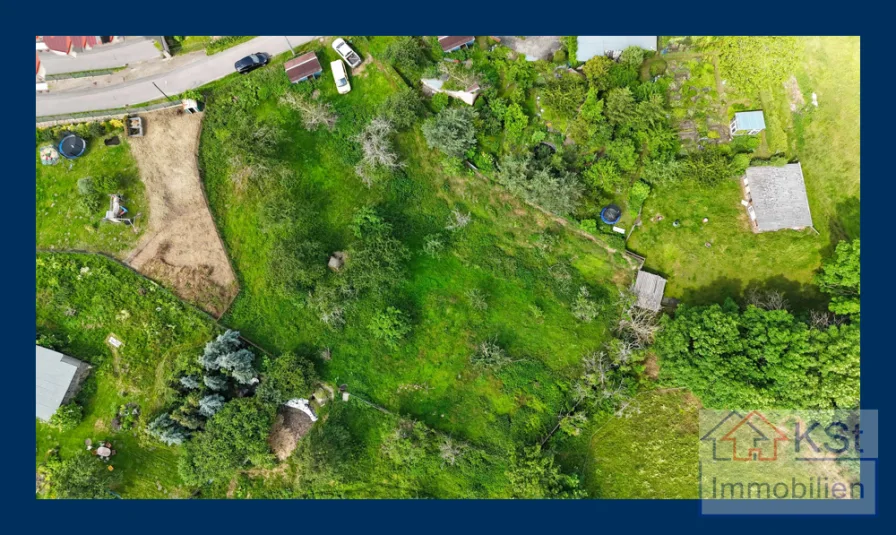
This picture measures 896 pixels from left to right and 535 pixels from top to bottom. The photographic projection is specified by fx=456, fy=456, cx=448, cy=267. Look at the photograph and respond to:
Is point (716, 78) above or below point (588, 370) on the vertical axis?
above

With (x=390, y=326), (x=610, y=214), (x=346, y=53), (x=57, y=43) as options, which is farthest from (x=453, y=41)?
(x=57, y=43)

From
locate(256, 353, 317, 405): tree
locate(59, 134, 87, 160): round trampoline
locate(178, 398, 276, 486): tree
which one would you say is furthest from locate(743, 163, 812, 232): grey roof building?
locate(59, 134, 87, 160): round trampoline

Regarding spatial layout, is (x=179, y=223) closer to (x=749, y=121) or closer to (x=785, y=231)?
(x=749, y=121)

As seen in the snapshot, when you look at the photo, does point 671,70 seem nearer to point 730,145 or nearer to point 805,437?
point 730,145

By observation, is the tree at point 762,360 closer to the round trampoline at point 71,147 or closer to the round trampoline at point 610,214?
the round trampoline at point 610,214

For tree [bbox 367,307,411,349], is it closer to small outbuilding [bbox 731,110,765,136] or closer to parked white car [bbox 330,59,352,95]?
parked white car [bbox 330,59,352,95]
